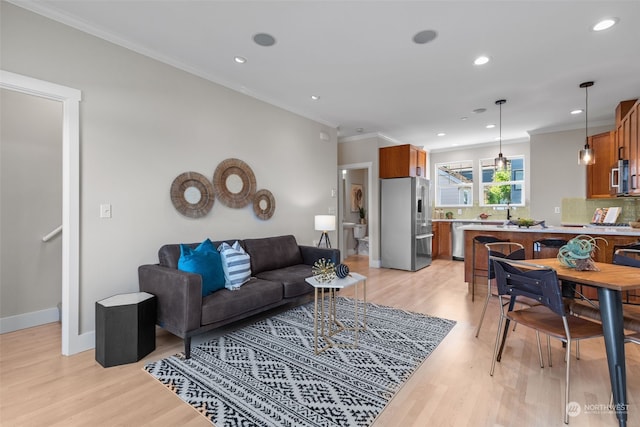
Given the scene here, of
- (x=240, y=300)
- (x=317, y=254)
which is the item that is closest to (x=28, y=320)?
(x=240, y=300)

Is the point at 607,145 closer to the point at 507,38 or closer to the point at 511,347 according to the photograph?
the point at 507,38

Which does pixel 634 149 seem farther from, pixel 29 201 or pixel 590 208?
pixel 29 201

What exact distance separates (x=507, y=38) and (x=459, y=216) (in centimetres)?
551

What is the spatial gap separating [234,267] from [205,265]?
320mm

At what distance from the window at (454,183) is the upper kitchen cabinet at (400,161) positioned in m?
1.96

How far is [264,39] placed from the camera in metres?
2.80

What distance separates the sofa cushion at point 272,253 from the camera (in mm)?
3654

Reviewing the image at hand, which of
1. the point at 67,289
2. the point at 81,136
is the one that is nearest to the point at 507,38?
the point at 81,136

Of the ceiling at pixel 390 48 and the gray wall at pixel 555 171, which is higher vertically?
the ceiling at pixel 390 48

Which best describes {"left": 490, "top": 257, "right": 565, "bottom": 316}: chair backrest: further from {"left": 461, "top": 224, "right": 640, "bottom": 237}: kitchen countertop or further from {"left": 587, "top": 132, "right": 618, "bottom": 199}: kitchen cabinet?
{"left": 587, "top": 132, "right": 618, "bottom": 199}: kitchen cabinet

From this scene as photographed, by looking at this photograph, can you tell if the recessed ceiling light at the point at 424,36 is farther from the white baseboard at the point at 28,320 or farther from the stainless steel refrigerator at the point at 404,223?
the white baseboard at the point at 28,320

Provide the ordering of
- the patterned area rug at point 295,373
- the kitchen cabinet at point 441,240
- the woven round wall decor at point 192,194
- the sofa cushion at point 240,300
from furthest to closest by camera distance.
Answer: the kitchen cabinet at point 441,240
the woven round wall decor at point 192,194
the sofa cushion at point 240,300
the patterned area rug at point 295,373

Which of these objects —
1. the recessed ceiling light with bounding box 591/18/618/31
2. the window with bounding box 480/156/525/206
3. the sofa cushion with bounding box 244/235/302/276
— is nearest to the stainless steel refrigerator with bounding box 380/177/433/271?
the window with bounding box 480/156/525/206

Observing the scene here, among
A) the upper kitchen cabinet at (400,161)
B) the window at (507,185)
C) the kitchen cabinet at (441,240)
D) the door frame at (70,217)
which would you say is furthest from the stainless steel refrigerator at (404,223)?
the door frame at (70,217)
